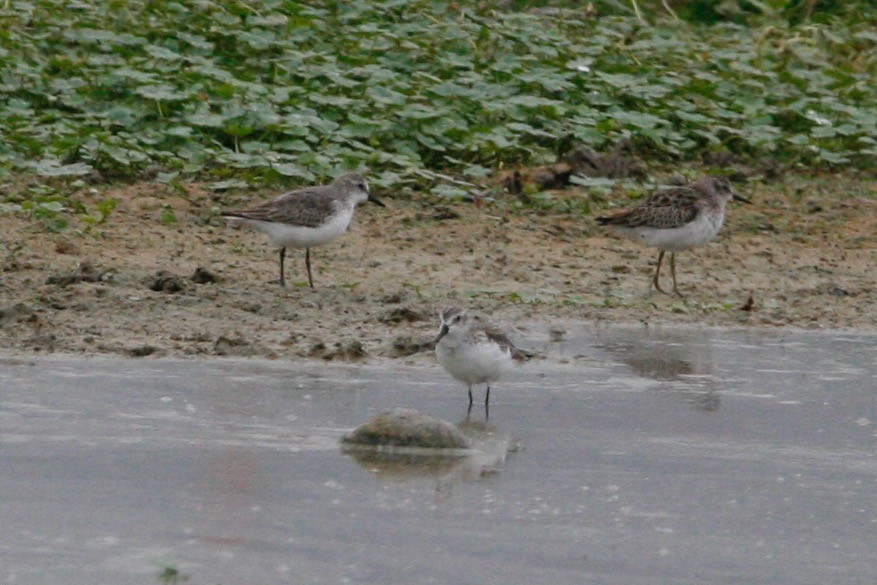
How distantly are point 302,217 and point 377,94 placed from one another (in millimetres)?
2992

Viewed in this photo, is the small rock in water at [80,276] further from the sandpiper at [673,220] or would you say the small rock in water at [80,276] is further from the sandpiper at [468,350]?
the sandpiper at [673,220]

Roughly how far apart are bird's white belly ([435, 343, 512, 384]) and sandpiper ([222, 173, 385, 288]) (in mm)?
2986

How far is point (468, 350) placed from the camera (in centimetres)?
884

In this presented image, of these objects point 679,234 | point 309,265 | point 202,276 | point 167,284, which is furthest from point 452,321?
point 679,234

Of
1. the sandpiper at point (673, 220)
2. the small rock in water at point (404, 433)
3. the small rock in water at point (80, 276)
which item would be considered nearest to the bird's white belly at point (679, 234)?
the sandpiper at point (673, 220)

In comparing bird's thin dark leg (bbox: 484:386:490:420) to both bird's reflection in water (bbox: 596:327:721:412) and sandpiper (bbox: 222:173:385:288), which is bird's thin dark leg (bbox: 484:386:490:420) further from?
sandpiper (bbox: 222:173:385:288)

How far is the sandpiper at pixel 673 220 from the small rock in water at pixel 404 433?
457 centimetres

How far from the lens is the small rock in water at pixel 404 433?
8078 mm

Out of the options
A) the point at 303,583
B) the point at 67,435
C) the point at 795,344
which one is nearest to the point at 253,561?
the point at 303,583

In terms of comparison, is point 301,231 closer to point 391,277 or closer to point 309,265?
point 309,265

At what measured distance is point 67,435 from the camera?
26.4 feet

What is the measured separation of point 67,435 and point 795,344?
481cm

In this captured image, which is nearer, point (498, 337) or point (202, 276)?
point (498, 337)

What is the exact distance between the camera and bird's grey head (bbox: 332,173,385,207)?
41.3ft
